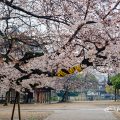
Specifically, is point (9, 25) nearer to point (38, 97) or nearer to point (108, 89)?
point (38, 97)

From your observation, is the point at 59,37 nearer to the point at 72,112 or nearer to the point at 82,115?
the point at 82,115

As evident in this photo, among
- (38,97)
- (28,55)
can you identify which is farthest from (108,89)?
(28,55)

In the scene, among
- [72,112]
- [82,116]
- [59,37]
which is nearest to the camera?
[59,37]

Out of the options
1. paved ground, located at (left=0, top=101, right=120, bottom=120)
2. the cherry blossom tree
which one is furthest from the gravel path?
the cherry blossom tree

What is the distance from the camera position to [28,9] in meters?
11.1

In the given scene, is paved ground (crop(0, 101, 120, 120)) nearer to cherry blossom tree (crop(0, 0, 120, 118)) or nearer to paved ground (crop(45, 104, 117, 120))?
paved ground (crop(45, 104, 117, 120))

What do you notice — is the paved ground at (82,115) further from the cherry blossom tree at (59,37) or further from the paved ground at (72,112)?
the cherry blossom tree at (59,37)

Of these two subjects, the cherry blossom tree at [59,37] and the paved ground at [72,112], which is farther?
the paved ground at [72,112]

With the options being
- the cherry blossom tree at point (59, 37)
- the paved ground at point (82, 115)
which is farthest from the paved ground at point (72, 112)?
the cherry blossom tree at point (59, 37)

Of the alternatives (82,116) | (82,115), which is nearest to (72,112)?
(82,115)

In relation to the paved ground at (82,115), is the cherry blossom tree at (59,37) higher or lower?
higher

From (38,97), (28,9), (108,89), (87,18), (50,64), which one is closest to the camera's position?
(87,18)

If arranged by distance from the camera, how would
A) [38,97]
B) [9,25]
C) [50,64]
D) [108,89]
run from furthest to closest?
[108,89] → [38,97] → [9,25] → [50,64]

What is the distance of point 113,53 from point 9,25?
3.65 meters
